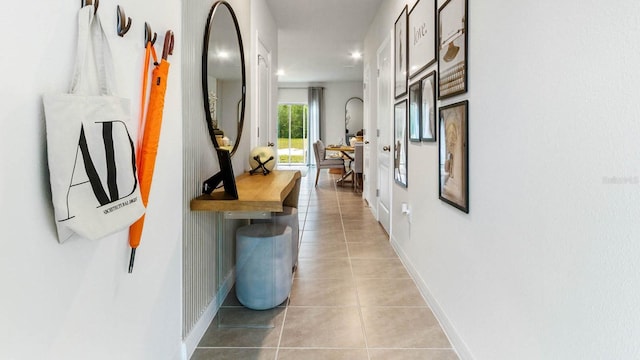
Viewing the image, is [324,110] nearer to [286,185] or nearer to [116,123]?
[286,185]

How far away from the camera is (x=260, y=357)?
1.78m

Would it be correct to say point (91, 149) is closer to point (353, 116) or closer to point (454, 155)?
point (454, 155)

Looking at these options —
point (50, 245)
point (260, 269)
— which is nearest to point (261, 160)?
point (260, 269)

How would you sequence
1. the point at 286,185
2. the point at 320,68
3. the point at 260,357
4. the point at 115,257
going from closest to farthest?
1. the point at 115,257
2. the point at 260,357
3. the point at 286,185
4. the point at 320,68

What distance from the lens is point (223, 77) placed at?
2.31 metres

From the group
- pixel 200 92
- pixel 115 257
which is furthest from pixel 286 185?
pixel 115 257

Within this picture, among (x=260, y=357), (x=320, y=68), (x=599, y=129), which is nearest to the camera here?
(x=599, y=129)

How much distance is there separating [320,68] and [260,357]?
791 centimetres

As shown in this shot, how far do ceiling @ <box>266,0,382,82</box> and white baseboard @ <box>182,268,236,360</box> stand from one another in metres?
3.24

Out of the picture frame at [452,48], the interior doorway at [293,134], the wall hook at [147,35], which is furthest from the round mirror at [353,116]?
the wall hook at [147,35]

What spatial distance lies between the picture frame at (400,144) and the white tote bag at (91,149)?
241 cm

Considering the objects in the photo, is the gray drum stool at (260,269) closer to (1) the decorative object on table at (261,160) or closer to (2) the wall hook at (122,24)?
(1) the decorative object on table at (261,160)

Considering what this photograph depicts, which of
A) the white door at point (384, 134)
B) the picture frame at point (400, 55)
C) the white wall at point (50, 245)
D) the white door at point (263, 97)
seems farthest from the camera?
the white door at point (384, 134)

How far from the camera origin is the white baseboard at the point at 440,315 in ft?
5.69
